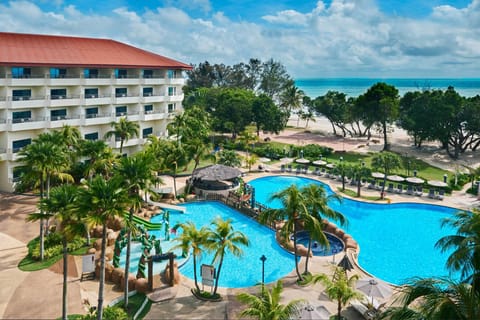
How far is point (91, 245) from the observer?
28.2 m

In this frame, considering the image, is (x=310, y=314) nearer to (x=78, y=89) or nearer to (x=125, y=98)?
(x=78, y=89)

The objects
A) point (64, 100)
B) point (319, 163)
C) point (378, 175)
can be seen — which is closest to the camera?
point (64, 100)

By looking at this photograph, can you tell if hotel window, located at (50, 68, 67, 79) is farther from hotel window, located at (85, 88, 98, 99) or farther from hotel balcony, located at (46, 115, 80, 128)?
hotel balcony, located at (46, 115, 80, 128)

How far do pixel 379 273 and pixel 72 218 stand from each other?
19054mm

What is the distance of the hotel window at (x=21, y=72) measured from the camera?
40.1 meters

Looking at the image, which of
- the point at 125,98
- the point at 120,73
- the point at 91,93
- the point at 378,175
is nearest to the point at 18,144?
the point at 91,93

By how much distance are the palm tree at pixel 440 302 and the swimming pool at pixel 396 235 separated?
1593 cm

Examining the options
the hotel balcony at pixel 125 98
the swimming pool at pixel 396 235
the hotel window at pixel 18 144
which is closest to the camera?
the swimming pool at pixel 396 235

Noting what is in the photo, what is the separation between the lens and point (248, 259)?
27.5 metres

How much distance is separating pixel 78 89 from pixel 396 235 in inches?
1398

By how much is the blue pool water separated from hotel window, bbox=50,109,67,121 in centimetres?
1723

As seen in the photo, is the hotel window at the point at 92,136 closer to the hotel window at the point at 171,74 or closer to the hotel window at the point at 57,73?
the hotel window at the point at 57,73

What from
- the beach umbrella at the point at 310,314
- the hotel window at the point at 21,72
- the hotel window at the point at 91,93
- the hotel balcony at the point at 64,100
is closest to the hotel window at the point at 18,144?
the hotel balcony at the point at 64,100

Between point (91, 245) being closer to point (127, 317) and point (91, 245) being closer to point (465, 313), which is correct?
point (127, 317)
